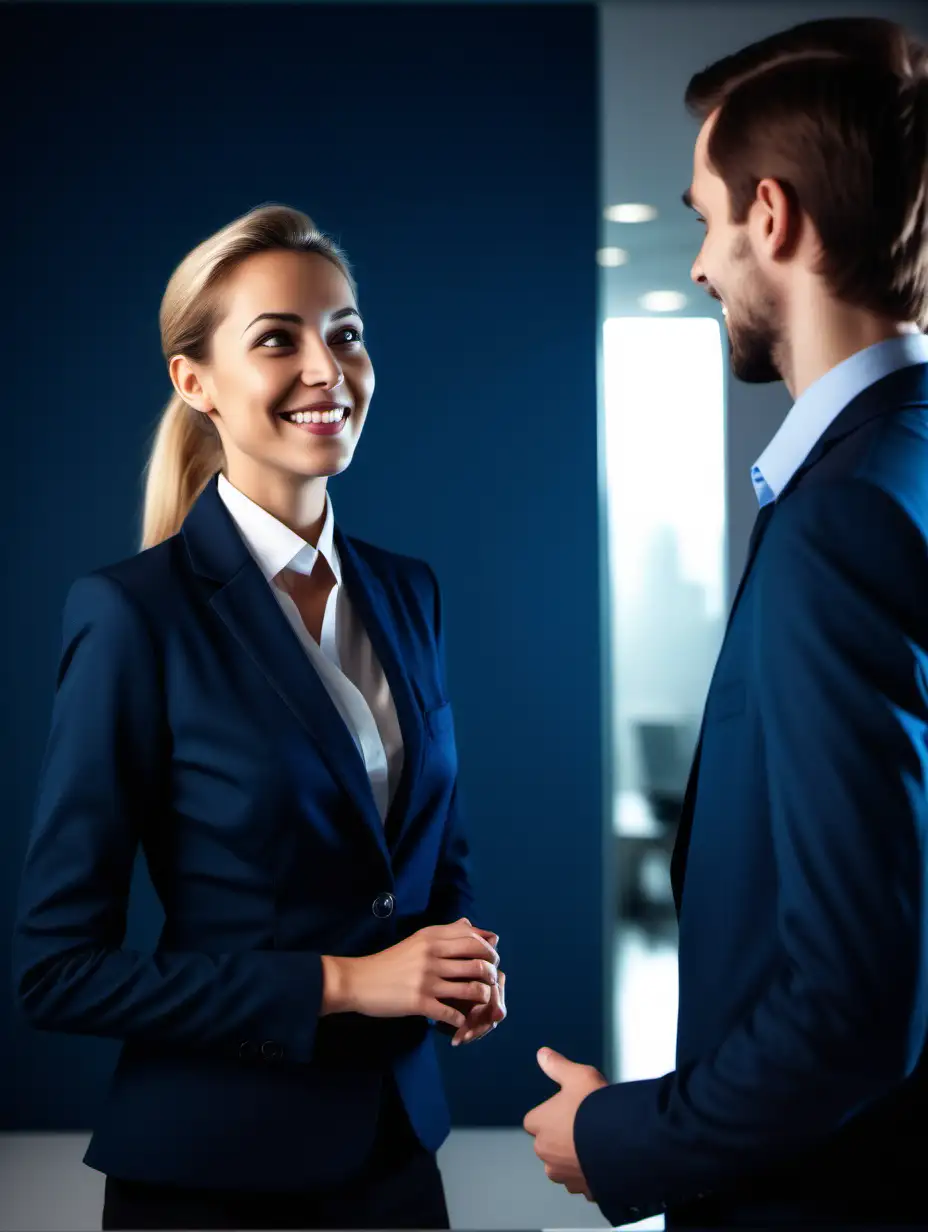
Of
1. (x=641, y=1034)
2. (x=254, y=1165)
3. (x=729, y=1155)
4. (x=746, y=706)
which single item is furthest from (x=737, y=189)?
(x=641, y=1034)

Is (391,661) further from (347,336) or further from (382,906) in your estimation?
(347,336)

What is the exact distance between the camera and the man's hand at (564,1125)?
103cm

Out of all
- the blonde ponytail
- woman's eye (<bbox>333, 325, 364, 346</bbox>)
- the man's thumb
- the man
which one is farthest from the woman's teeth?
the man's thumb

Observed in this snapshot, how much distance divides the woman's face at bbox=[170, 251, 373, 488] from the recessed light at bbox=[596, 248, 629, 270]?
6.27 feet

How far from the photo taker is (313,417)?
1.50m

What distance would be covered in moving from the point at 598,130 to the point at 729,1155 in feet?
9.72

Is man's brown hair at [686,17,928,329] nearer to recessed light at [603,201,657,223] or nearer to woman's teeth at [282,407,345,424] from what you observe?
woman's teeth at [282,407,345,424]

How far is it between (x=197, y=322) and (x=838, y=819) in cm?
109

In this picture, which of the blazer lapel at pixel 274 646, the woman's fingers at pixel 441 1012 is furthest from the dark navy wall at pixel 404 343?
the woman's fingers at pixel 441 1012

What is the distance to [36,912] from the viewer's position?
1.29 m

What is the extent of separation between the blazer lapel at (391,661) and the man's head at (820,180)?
0.64 meters

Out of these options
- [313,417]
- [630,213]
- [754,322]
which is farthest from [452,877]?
[630,213]

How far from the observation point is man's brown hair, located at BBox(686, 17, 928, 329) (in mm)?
1060

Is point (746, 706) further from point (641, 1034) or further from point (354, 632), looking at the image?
point (641, 1034)
